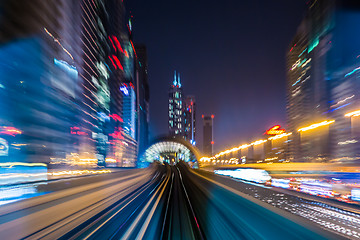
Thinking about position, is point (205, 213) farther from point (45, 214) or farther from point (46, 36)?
point (46, 36)

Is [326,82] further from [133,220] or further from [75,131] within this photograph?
[133,220]

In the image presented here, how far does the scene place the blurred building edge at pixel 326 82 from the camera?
26625mm

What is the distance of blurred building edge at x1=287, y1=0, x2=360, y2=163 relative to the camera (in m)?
26.6

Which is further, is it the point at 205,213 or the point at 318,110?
the point at 318,110

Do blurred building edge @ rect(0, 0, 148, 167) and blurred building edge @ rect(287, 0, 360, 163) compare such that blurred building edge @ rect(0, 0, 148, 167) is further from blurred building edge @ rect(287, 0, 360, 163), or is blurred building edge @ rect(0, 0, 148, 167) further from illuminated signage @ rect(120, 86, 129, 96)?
illuminated signage @ rect(120, 86, 129, 96)

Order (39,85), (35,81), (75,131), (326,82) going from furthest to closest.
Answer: (326,82), (75,131), (39,85), (35,81)

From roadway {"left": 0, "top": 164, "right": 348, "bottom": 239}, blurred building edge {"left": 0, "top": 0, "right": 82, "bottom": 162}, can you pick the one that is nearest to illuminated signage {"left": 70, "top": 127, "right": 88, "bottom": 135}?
blurred building edge {"left": 0, "top": 0, "right": 82, "bottom": 162}

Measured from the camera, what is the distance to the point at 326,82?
41.5m

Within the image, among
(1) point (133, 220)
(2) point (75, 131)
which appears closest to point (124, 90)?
(2) point (75, 131)

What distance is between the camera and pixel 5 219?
5930 mm

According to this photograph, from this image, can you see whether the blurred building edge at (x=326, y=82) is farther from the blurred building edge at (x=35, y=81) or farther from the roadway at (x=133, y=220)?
the blurred building edge at (x=35, y=81)

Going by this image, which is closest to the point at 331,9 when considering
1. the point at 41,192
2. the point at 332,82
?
the point at 332,82

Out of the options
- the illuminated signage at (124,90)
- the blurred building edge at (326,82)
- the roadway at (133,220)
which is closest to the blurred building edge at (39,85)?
the roadway at (133,220)

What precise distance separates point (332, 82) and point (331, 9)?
60.0 ft
